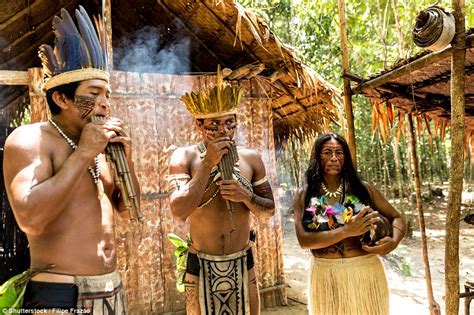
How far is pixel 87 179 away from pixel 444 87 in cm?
280

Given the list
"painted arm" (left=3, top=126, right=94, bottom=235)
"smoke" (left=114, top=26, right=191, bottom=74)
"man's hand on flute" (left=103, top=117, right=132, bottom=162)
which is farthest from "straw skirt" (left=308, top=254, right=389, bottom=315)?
"smoke" (left=114, top=26, right=191, bottom=74)

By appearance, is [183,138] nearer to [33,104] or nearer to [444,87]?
[33,104]

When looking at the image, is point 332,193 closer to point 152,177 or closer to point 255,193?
point 255,193

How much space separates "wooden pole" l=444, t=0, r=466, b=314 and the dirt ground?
46.5 inches

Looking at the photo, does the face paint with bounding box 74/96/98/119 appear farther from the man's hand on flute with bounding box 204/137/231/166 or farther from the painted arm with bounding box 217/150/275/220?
the painted arm with bounding box 217/150/275/220

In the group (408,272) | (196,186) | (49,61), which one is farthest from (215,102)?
(408,272)

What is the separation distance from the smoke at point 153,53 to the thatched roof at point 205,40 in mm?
19

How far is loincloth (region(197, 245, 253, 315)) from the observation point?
2824 millimetres

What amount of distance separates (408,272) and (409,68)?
5.71m

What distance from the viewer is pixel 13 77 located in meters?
4.27

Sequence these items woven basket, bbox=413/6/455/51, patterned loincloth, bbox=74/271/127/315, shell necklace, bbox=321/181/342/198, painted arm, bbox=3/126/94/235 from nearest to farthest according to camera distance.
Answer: painted arm, bbox=3/126/94/235 < patterned loincloth, bbox=74/271/127/315 < woven basket, bbox=413/6/455/51 < shell necklace, bbox=321/181/342/198

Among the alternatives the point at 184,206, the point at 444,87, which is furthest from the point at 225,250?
the point at 444,87

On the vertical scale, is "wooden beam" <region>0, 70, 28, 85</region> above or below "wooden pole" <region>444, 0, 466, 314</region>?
above

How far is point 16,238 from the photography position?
5039mm
